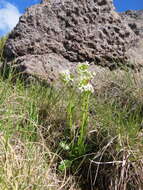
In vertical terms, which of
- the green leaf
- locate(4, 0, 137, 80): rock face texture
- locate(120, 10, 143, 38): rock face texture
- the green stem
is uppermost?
locate(120, 10, 143, 38): rock face texture

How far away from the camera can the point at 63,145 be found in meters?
2.91

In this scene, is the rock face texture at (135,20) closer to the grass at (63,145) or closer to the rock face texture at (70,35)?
the rock face texture at (70,35)

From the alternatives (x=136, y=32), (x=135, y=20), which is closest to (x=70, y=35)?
(x=136, y=32)

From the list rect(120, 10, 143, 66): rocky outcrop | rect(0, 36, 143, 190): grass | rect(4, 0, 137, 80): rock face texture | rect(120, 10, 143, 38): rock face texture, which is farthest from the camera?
rect(120, 10, 143, 38): rock face texture

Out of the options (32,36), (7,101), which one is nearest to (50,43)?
(32,36)

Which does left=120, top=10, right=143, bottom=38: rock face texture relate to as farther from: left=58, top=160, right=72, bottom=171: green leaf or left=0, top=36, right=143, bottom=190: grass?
left=58, top=160, right=72, bottom=171: green leaf

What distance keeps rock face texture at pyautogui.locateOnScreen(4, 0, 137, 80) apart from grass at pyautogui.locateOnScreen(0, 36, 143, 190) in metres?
1.08

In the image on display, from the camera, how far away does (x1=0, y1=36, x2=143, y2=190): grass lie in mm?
2441

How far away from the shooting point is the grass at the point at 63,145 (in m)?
2.44

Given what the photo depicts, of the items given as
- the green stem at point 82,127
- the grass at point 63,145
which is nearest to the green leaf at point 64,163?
the grass at point 63,145

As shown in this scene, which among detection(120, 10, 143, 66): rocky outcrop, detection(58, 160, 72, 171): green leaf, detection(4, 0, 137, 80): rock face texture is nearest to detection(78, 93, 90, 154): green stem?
detection(58, 160, 72, 171): green leaf

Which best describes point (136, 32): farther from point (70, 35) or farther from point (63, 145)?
point (63, 145)

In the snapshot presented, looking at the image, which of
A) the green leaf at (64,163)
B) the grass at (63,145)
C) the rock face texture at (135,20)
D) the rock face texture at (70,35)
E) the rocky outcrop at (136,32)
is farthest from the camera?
the rock face texture at (135,20)

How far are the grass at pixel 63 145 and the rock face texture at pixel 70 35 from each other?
108 centimetres
